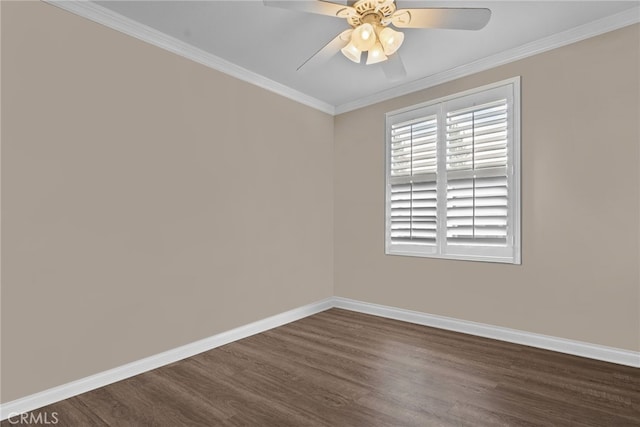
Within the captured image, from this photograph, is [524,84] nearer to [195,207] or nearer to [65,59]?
[195,207]

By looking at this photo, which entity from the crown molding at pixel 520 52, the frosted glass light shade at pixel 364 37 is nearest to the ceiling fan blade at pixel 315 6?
the frosted glass light shade at pixel 364 37

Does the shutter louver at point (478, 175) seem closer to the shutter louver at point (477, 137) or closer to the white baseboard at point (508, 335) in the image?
the shutter louver at point (477, 137)

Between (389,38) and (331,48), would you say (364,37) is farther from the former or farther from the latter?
(331,48)

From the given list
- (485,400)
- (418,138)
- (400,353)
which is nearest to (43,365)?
(400,353)

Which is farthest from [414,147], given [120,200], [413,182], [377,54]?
[120,200]

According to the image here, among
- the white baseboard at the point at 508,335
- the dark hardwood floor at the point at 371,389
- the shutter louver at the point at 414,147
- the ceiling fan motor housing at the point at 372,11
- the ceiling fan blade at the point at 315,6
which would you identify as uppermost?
the ceiling fan motor housing at the point at 372,11

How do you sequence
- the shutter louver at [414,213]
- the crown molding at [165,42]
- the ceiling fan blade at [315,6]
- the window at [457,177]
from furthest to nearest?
the shutter louver at [414,213] < the window at [457,177] < the crown molding at [165,42] < the ceiling fan blade at [315,6]

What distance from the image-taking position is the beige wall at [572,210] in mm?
2457

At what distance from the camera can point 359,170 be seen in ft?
13.5

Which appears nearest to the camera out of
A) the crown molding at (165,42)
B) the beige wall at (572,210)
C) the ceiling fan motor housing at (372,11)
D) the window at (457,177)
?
the ceiling fan motor housing at (372,11)

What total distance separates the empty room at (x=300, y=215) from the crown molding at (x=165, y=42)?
15 millimetres

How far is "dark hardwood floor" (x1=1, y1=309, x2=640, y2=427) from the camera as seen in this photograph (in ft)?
6.08

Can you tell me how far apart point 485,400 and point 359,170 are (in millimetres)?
2781

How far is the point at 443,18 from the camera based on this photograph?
6.17ft
